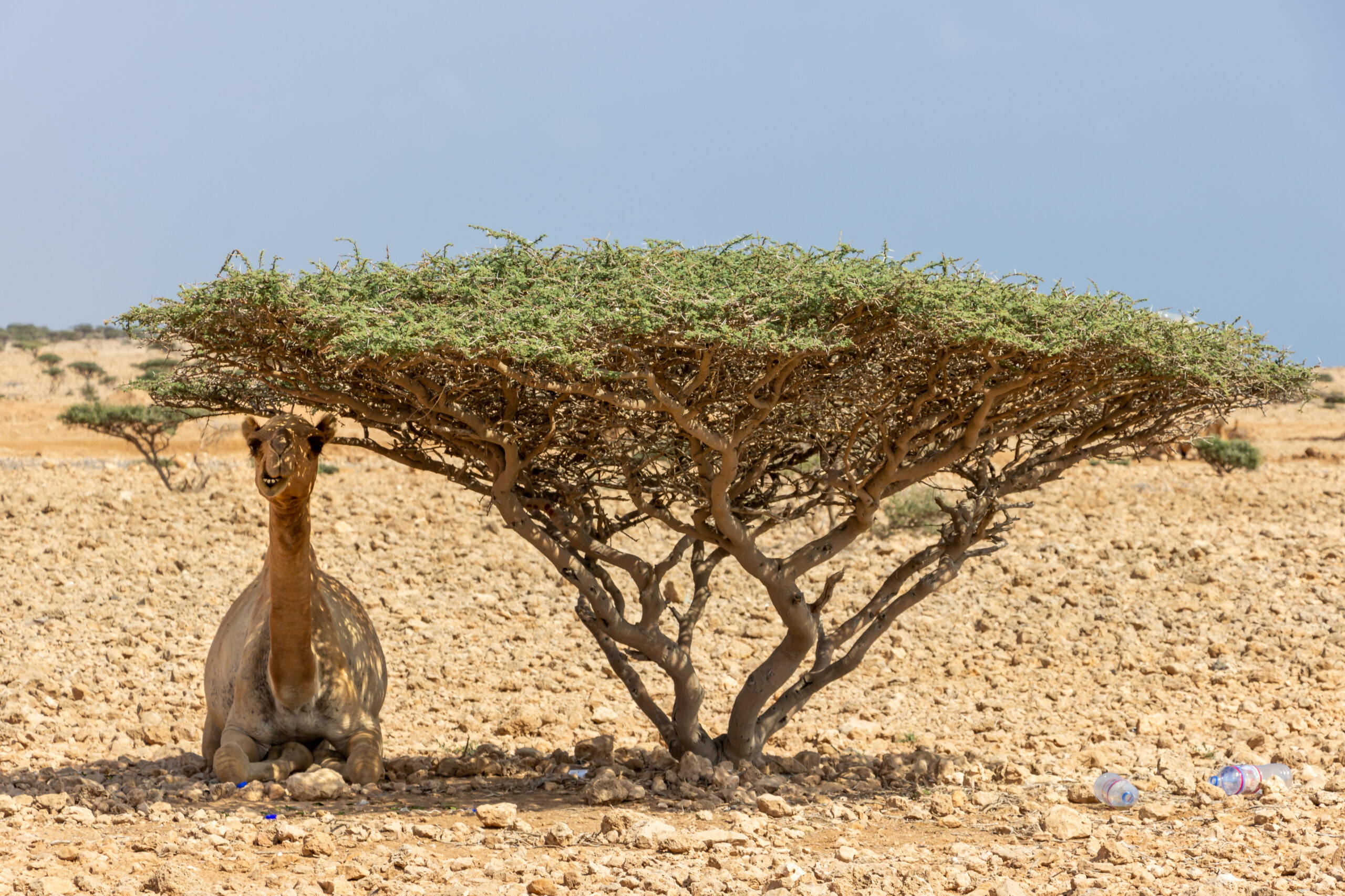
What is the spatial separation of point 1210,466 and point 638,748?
1928 centimetres

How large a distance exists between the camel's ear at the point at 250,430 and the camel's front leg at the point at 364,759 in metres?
2.12

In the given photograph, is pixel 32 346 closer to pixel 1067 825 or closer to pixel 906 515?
pixel 906 515

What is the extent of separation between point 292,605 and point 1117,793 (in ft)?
17.1

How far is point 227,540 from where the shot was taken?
592 inches

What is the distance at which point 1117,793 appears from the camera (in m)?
7.60

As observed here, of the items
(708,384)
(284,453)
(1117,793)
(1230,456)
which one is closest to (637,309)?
(708,384)

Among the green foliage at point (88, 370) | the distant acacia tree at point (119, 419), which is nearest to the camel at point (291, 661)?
the distant acacia tree at point (119, 419)

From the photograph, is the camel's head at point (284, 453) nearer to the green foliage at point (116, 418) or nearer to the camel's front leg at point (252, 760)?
the camel's front leg at point (252, 760)

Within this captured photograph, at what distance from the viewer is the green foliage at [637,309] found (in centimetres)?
597

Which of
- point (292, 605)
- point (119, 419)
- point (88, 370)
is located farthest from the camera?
point (88, 370)

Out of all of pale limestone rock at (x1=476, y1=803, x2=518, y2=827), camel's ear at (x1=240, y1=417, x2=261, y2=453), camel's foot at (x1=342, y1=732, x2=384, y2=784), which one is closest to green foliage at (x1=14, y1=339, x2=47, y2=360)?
camel's foot at (x1=342, y1=732, x2=384, y2=784)

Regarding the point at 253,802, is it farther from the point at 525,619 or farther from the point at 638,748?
the point at 525,619

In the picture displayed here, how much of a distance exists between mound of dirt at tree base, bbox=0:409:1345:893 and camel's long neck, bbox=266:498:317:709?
0.74m

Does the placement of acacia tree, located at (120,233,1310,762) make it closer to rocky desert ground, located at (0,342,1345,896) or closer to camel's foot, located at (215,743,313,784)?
rocky desert ground, located at (0,342,1345,896)
